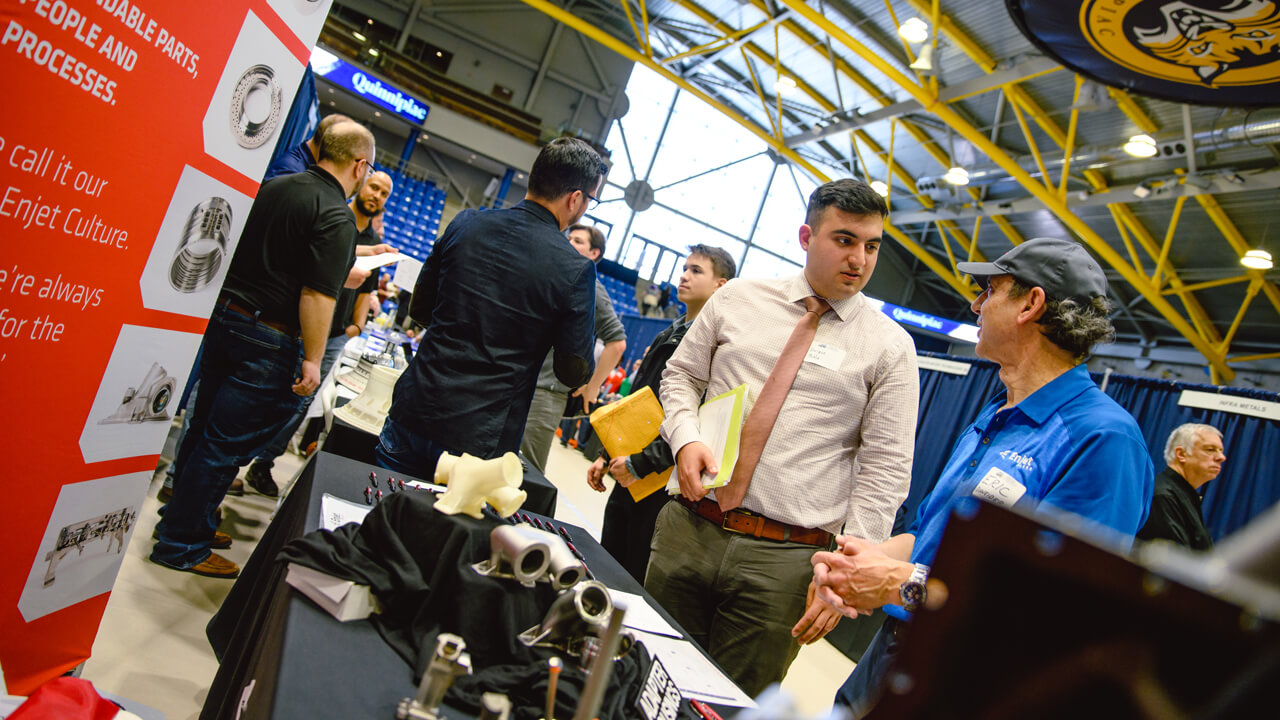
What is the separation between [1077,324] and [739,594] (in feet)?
3.14

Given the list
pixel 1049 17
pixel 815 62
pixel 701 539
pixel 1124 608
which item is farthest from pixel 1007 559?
pixel 815 62

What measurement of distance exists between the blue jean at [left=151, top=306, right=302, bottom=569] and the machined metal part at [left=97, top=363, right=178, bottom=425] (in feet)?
2.18

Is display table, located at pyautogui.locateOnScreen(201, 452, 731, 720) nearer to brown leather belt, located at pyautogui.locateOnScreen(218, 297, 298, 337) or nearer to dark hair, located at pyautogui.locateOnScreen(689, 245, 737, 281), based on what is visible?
brown leather belt, located at pyautogui.locateOnScreen(218, 297, 298, 337)

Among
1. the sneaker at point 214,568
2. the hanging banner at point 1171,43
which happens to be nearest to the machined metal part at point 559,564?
the sneaker at point 214,568

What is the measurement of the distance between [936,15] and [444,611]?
9.39m

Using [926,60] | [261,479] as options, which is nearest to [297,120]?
[261,479]

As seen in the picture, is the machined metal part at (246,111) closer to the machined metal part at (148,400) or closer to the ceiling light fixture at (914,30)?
the machined metal part at (148,400)

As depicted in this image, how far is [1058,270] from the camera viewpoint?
53.0 inches

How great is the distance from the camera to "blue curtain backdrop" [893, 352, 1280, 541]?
4148 mm

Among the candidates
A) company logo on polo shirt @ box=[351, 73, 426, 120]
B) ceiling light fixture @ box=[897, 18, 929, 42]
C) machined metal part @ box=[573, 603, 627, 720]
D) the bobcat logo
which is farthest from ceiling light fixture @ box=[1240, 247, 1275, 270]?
company logo on polo shirt @ box=[351, 73, 426, 120]

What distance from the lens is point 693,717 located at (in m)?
0.93

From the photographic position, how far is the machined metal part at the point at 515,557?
0.98 meters

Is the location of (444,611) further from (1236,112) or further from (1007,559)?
(1236,112)

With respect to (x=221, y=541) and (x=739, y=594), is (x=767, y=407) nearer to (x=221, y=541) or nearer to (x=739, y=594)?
(x=739, y=594)
